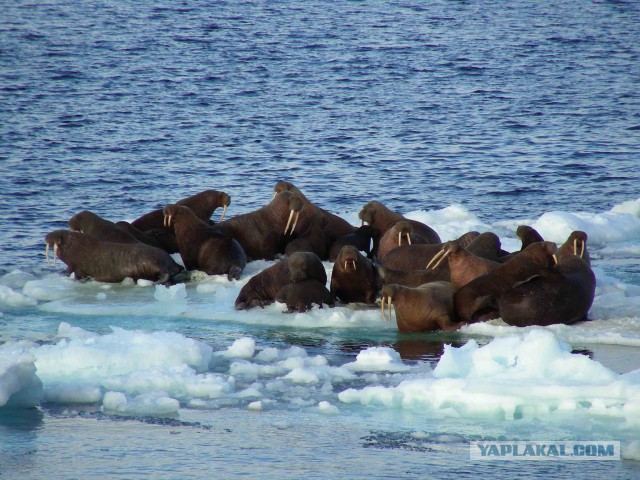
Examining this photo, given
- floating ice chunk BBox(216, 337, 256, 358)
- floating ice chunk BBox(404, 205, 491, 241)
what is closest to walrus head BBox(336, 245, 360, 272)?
floating ice chunk BBox(216, 337, 256, 358)

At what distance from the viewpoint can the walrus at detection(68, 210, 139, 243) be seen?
13.0m

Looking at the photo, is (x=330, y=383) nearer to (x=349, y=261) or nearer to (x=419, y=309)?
(x=419, y=309)

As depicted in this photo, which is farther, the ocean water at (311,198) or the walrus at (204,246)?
the walrus at (204,246)

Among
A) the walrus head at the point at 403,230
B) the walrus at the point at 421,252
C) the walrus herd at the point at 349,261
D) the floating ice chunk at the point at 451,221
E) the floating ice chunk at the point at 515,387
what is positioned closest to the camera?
the floating ice chunk at the point at 515,387

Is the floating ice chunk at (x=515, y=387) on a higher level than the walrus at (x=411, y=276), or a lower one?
lower

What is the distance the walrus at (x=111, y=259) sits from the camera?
1235 cm

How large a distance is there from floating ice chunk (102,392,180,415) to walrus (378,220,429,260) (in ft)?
16.6

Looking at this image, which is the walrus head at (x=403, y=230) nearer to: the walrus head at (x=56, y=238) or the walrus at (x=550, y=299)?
the walrus at (x=550, y=299)

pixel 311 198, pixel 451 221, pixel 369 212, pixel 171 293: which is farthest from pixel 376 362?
pixel 311 198

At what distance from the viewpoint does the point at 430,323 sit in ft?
32.2

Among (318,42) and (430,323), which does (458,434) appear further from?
(318,42)

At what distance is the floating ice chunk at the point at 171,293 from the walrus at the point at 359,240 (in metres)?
2.17

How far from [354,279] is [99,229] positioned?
12.5ft

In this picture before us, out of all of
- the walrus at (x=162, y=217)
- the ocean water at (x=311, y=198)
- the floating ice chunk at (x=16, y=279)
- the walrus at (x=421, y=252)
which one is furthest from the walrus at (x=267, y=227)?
the floating ice chunk at (x=16, y=279)
